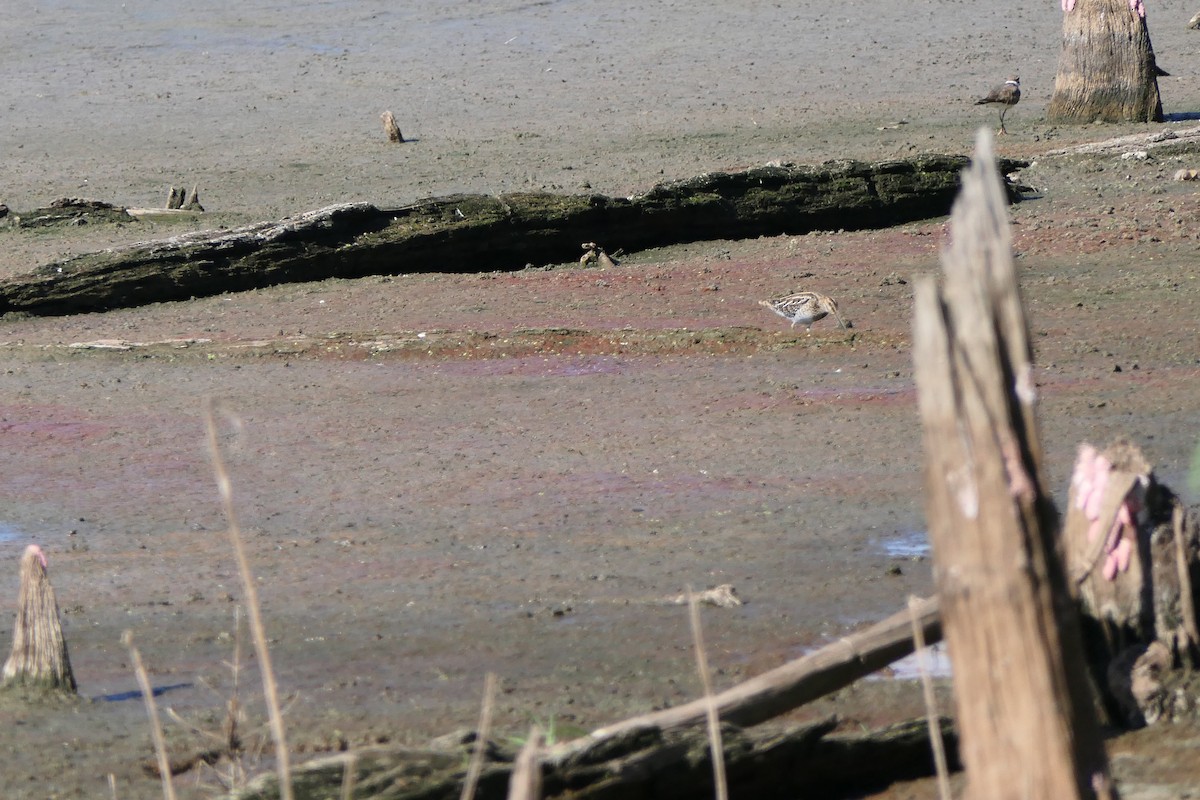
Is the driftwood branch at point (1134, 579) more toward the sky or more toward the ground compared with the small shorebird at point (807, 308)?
more toward the ground

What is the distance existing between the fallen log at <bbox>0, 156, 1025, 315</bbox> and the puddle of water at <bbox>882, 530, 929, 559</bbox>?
816 centimetres

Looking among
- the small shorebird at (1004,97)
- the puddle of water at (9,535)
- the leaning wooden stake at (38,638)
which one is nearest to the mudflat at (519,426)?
Answer: the puddle of water at (9,535)

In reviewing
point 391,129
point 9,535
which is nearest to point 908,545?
point 9,535

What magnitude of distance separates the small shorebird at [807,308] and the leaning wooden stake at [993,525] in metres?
8.93

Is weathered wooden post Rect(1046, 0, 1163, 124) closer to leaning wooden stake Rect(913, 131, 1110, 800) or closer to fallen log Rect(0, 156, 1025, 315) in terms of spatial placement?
fallen log Rect(0, 156, 1025, 315)

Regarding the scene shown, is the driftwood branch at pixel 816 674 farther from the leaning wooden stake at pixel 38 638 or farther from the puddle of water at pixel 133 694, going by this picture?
the leaning wooden stake at pixel 38 638

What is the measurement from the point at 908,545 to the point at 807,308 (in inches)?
189

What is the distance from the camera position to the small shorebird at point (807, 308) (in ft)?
37.4

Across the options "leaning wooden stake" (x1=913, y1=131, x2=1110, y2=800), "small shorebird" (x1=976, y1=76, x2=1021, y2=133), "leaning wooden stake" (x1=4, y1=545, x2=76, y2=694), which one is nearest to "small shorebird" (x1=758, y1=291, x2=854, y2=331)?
"leaning wooden stake" (x1=4, y1=545, x2=76, y2=694)

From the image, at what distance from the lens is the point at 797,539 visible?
705 cm

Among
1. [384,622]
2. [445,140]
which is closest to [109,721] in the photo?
[384,622]

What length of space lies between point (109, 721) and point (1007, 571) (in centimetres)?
355

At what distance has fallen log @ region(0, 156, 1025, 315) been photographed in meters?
13.7

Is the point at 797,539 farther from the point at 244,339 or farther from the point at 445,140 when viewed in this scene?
the point at 445,140
